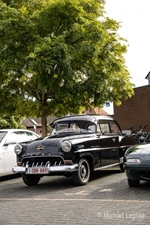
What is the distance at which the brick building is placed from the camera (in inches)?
891

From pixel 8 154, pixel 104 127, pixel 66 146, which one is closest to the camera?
pixel 66 146

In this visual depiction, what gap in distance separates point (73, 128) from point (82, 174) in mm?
1553

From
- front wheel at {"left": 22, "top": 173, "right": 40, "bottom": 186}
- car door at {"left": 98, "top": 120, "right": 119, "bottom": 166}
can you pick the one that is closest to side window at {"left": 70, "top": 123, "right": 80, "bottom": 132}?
car door at {"left": 98, "top": 120, "right": 119, "bottom": 166}

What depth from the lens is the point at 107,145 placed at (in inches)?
361

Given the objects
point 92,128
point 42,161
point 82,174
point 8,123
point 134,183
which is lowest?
point 134,183

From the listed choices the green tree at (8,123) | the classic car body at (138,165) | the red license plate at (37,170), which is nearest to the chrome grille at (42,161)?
the red license plate at (37,170)

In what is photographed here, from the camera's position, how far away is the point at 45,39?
14016mm

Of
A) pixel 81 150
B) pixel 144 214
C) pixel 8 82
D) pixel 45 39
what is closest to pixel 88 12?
pixel 45 39

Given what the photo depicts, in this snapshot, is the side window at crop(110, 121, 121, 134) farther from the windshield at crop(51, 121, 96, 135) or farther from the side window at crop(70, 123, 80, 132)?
the side window at crop(70, 123, 80, 132)

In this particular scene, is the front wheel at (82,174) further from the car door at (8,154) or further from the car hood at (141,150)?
the car door at (8,154)

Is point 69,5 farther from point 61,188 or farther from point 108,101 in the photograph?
point 61,188

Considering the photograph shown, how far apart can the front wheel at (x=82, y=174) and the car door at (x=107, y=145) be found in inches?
26.2

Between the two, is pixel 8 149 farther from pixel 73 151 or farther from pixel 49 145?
pixel 73 151

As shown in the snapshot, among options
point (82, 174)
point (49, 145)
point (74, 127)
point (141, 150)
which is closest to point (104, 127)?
point (74, 127)
